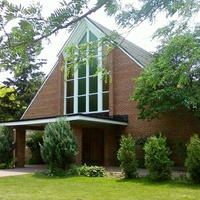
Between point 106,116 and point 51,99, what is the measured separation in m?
5.24

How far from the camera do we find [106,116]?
18.9m

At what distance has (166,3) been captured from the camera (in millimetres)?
1906

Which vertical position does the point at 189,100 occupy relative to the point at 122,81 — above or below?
below

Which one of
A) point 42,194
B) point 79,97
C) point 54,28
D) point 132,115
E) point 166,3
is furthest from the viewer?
point 79,97

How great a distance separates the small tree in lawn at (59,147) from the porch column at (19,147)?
4664 mm

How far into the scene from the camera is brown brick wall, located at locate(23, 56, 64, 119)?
2142cm

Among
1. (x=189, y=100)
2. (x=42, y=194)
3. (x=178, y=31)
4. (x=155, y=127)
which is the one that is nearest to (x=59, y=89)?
(x=155, y=127)

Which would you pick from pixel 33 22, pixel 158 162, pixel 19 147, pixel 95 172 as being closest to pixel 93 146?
pixel 19 147

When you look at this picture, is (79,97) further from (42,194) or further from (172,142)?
(42,194)

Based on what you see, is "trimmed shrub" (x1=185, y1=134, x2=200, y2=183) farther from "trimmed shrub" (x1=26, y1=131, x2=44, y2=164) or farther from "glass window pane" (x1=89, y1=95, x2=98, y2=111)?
"trimmed shrub" (x1=26, y1=131, x2=44, y2=164)

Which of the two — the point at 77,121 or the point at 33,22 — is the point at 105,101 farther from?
the point at 33,22

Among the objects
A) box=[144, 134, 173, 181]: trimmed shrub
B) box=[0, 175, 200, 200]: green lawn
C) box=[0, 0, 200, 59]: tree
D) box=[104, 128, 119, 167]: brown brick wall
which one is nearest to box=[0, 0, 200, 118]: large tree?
box=[0, 0, 200, 59]: tree

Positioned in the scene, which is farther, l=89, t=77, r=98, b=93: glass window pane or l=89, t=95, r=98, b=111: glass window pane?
l=89, t=77, r=98, b=93: glass window pane

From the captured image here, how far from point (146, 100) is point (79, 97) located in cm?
648
